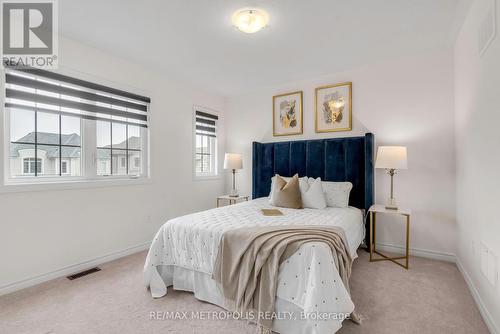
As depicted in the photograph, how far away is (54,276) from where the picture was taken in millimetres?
2500

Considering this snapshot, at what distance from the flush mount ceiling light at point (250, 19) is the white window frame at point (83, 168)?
5.87ft

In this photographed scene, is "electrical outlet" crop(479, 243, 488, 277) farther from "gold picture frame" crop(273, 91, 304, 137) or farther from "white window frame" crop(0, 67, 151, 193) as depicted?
"white window frame" crop(0, 67, 151, 193)

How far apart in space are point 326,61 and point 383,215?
2254 mm

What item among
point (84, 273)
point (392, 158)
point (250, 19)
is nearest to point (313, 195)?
point (392, 158)

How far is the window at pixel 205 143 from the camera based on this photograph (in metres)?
4.32

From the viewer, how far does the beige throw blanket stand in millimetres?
1686

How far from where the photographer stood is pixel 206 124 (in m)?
4.48

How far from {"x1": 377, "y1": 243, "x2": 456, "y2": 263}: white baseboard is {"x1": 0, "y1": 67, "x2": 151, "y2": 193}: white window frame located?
3443 mm

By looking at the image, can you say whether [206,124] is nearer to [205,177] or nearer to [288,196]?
[205,177]

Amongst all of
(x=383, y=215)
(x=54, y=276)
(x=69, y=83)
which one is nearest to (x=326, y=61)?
(x=383, y=215)

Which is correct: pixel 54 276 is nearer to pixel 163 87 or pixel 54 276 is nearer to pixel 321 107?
pixel 163 87

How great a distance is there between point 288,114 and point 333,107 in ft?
2.46

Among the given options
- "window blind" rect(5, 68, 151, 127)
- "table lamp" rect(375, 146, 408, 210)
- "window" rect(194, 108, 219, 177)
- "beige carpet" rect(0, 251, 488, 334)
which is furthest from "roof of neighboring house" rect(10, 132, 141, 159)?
"table lamp" rect(375, 146, 408, 210)

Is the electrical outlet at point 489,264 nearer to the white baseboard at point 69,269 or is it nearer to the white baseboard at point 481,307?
the white baseboard at point 481,307
